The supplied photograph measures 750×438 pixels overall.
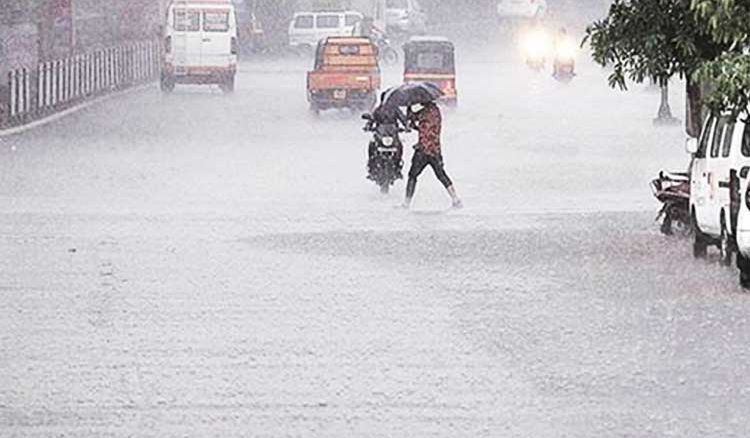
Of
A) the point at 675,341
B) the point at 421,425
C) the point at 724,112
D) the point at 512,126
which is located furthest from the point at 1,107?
the point at 421,425

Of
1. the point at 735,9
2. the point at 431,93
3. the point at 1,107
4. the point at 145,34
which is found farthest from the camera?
the point at 145,34

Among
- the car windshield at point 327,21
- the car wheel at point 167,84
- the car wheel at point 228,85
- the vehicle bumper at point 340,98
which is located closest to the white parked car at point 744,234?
the vehicle bumper at point 340,98

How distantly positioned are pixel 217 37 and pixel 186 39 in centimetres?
83

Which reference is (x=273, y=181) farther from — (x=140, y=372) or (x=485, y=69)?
(x=485, y=69)

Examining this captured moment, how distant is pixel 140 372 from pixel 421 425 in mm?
2803

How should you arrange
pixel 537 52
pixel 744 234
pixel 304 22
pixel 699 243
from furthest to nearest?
pixel 304 22 < pixel 537 52 < pixel 699 243 < pixel 744 234

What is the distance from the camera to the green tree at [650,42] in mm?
25094

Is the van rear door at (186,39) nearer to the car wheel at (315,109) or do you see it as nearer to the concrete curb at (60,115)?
the concrete curb at (60,115)

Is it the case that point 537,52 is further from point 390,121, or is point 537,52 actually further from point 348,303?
point 348,303

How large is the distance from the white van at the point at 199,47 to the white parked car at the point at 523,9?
101 feet

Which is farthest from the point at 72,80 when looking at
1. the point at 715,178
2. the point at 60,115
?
the point at 715,178

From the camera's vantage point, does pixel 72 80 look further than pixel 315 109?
No

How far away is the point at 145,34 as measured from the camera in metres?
73.2

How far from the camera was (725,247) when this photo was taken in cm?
2161
